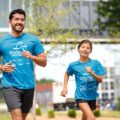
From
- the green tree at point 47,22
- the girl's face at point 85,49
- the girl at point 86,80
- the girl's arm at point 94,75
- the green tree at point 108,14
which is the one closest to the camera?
the girl's arm at point 94,75

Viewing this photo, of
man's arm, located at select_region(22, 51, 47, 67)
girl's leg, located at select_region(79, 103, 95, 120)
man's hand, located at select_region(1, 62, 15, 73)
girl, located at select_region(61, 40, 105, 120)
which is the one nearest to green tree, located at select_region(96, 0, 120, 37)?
girl, located at select_region(61, 40, 105, 120)

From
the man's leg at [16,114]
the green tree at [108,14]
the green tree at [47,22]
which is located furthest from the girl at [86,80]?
the green tree at [108,14]

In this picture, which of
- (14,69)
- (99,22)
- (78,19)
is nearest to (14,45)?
(14,69)

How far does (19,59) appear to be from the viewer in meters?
5.99

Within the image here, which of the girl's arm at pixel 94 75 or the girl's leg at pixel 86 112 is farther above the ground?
the girl's arm at pixel 94 75

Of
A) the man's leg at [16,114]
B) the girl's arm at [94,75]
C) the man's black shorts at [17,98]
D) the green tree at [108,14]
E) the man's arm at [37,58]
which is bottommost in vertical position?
the man's leg at [16,114]

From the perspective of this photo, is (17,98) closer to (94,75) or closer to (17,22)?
(17,22)

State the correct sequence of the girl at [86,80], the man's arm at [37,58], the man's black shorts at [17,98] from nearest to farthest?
the man's arm at [37,58] → the man's black shorts at [17,98] → the girl at [86,80]

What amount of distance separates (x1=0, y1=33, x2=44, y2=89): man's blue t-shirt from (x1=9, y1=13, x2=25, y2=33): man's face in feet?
0.44

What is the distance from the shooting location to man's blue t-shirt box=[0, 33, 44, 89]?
5980 mm

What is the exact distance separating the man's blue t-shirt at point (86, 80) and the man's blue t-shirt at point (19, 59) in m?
1.66

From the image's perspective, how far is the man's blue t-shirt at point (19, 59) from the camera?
19.6 feet

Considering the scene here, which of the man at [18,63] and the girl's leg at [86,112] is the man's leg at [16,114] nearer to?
the man at [18,63]

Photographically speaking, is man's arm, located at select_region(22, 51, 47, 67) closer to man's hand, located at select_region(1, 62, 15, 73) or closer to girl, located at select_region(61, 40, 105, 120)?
man's hand, located at select_region(1, 62, 15, 73)
